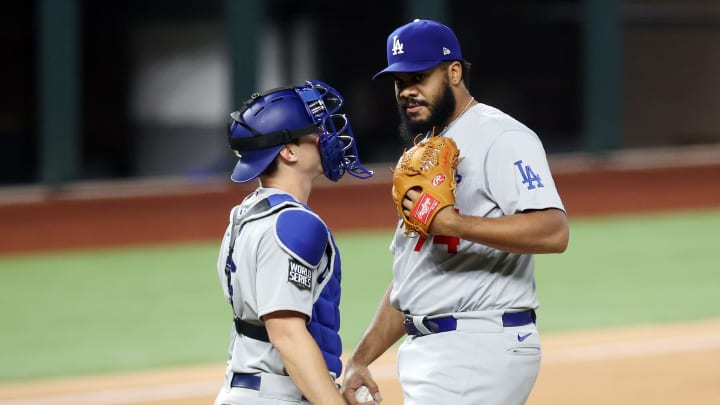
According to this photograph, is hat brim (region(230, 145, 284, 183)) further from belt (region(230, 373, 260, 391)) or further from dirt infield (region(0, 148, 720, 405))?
dirt infield (region(0, 148, 720, 405))

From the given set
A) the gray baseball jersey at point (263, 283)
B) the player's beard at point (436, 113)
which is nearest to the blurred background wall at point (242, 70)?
the player's beard at point (436, 113)

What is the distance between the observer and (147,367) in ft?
23.0

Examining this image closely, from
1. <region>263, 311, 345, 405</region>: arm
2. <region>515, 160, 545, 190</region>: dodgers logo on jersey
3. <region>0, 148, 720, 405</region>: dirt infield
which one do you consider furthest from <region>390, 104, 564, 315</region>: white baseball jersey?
<region>0, 148, 720, 405</region>: dirt infield

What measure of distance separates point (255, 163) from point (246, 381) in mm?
557

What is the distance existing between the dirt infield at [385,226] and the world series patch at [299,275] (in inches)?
129

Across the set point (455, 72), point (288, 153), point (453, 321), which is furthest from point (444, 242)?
point (288, 153)

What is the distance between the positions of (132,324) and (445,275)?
203 inches

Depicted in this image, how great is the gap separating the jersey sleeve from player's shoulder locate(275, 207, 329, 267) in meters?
0.74

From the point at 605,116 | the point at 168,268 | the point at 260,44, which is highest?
the point at 260,44

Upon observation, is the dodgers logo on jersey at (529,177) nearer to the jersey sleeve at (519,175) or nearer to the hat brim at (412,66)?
the jersey sleeve at (519,175)

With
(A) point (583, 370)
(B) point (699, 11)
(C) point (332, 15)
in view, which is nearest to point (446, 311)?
(A) point (583, 370)

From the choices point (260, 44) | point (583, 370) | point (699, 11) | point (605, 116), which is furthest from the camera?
point (699, 11)

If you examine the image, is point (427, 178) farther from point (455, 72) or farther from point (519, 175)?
point (455, 72)

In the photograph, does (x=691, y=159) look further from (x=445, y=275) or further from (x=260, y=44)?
(x=445, y=275)
